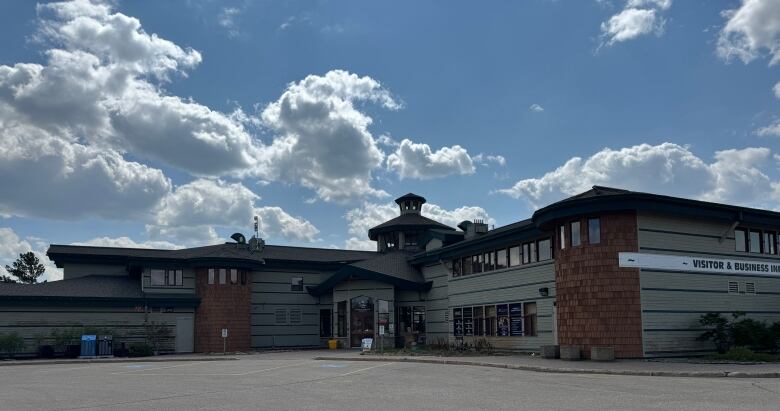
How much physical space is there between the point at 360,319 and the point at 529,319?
1248 centimetres

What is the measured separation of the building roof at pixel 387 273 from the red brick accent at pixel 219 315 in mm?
4981

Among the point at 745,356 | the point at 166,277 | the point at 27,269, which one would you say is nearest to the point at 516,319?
the point at 745,356

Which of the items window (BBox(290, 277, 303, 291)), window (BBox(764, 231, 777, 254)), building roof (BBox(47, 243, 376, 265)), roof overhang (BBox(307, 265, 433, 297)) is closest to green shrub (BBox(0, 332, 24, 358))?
building roof (BBox(47, 243, 376, 265))

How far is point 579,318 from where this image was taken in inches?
991

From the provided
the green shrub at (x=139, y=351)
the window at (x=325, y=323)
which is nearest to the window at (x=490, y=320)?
the window at (x=325, y=323)

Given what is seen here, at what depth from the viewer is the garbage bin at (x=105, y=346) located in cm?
3703

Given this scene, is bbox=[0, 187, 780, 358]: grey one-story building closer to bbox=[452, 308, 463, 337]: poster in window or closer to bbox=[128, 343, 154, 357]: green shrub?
bbox=[452, 308, 463, 337]: poster in window

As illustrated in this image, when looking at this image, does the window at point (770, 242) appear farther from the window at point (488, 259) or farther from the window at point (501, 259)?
the window at point (488, 259)

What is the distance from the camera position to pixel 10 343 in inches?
1390

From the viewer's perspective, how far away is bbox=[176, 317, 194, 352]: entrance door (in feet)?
133

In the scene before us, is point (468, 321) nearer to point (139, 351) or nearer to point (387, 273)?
point (387, 273)

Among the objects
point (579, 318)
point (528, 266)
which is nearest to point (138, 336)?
point (528, 266)

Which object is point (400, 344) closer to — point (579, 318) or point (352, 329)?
point (352, 329)

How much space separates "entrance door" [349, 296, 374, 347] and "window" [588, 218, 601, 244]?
17612 mm
